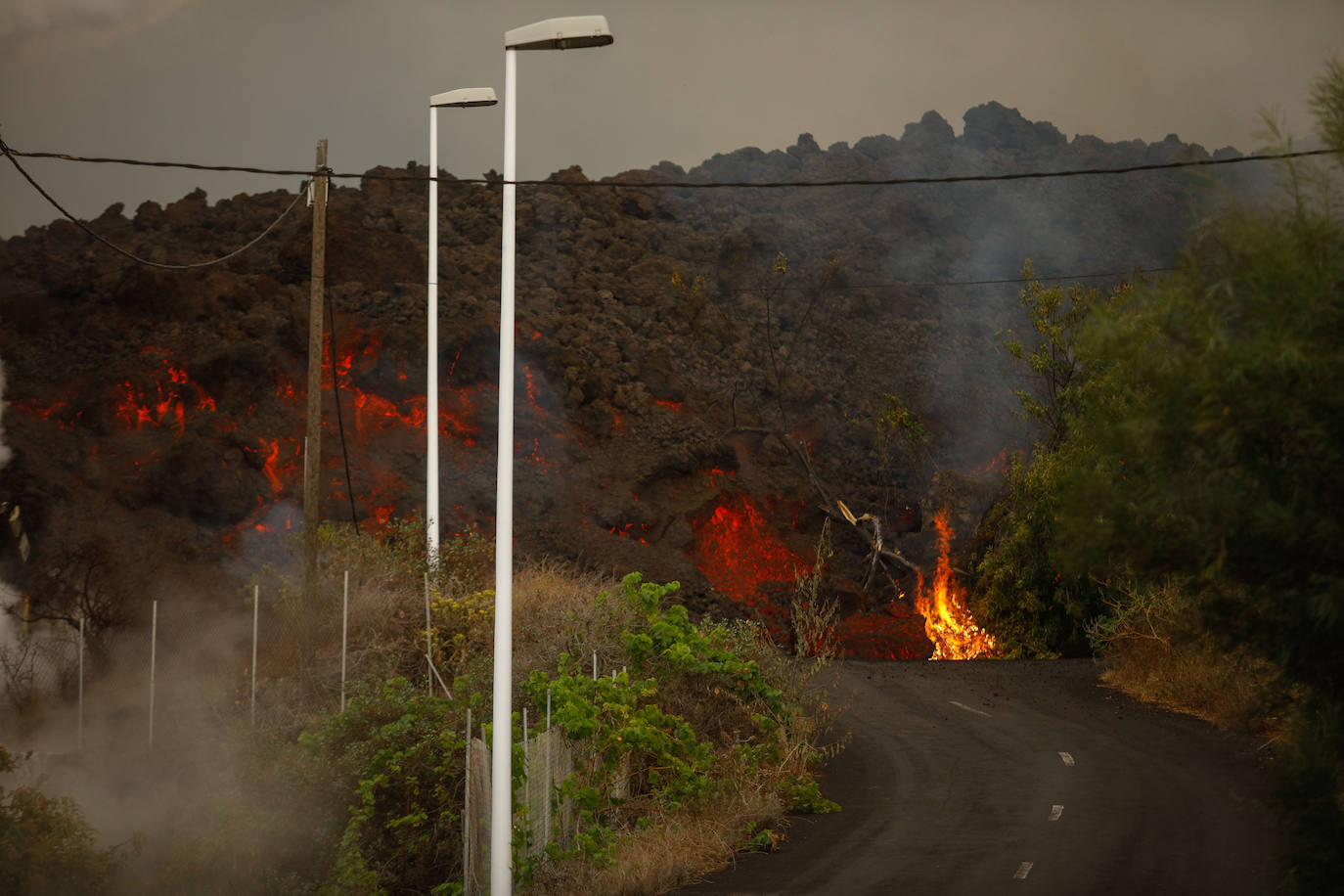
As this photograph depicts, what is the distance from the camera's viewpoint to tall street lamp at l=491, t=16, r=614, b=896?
36.4 feet

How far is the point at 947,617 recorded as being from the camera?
4275cm

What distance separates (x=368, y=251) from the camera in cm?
5994

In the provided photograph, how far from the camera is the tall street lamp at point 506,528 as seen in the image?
36.4 feet

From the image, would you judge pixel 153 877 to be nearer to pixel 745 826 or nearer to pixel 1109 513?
pixel 745 826

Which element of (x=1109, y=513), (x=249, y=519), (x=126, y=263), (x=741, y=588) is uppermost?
(x=126, y=263)

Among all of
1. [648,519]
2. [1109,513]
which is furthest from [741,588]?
[1109,513]

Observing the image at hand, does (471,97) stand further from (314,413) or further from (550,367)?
(550,367)

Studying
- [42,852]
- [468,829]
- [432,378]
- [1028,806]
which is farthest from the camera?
[432,378]

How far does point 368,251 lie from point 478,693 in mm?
46649

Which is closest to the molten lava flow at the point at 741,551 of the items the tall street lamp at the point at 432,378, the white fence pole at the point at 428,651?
the tall street lamp at the point at 432,378

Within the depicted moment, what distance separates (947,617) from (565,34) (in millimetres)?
34202

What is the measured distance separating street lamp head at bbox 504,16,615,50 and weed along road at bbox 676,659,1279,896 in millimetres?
8161

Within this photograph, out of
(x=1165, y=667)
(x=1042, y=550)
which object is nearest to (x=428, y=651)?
(x=1165, y=667)

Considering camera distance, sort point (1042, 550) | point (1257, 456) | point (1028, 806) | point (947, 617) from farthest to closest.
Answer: point (947, 617)
point (1042, 550)
point (1028, 806)
point (1257, 456)
